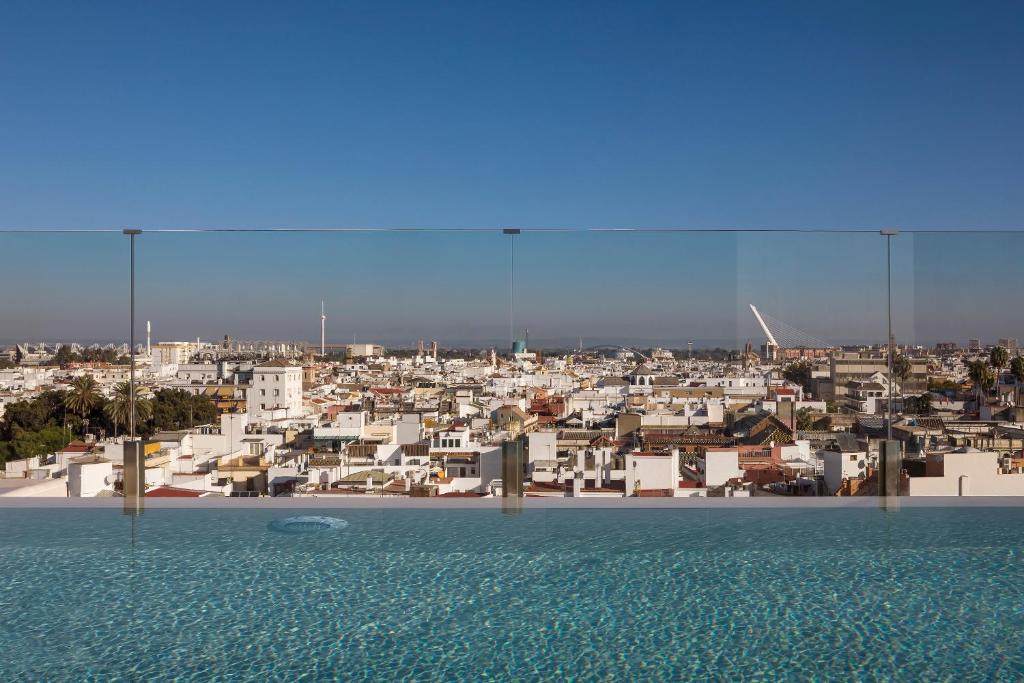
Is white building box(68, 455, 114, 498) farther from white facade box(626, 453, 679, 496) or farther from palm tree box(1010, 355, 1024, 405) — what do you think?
palm tree box(1010, 355, 1024, 405)

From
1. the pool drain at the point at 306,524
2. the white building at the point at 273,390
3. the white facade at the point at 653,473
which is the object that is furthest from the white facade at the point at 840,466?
the white building at the point at 273,390

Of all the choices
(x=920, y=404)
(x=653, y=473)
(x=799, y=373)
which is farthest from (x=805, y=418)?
(x=653, y=473)

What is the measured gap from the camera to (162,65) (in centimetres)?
1016

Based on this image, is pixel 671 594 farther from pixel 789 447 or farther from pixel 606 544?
pixel 789 447

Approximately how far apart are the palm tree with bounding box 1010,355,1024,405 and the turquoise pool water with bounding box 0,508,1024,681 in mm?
1045

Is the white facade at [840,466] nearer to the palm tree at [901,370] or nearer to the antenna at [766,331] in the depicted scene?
the palm tree at [901,370]

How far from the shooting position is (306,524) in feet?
13.9

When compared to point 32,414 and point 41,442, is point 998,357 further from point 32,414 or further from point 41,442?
point 32,414

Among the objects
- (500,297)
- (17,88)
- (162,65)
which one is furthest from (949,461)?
(17,88)

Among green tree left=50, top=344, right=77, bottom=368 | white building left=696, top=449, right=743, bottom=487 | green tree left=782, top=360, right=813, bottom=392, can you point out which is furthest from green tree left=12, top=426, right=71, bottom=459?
green tree left=782, top=360, right=813, bottom=392

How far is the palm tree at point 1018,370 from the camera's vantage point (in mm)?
4840

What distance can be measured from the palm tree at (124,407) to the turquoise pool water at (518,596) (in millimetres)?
720

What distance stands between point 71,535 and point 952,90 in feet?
37.5

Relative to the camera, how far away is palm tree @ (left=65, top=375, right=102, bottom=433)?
17.7ft
